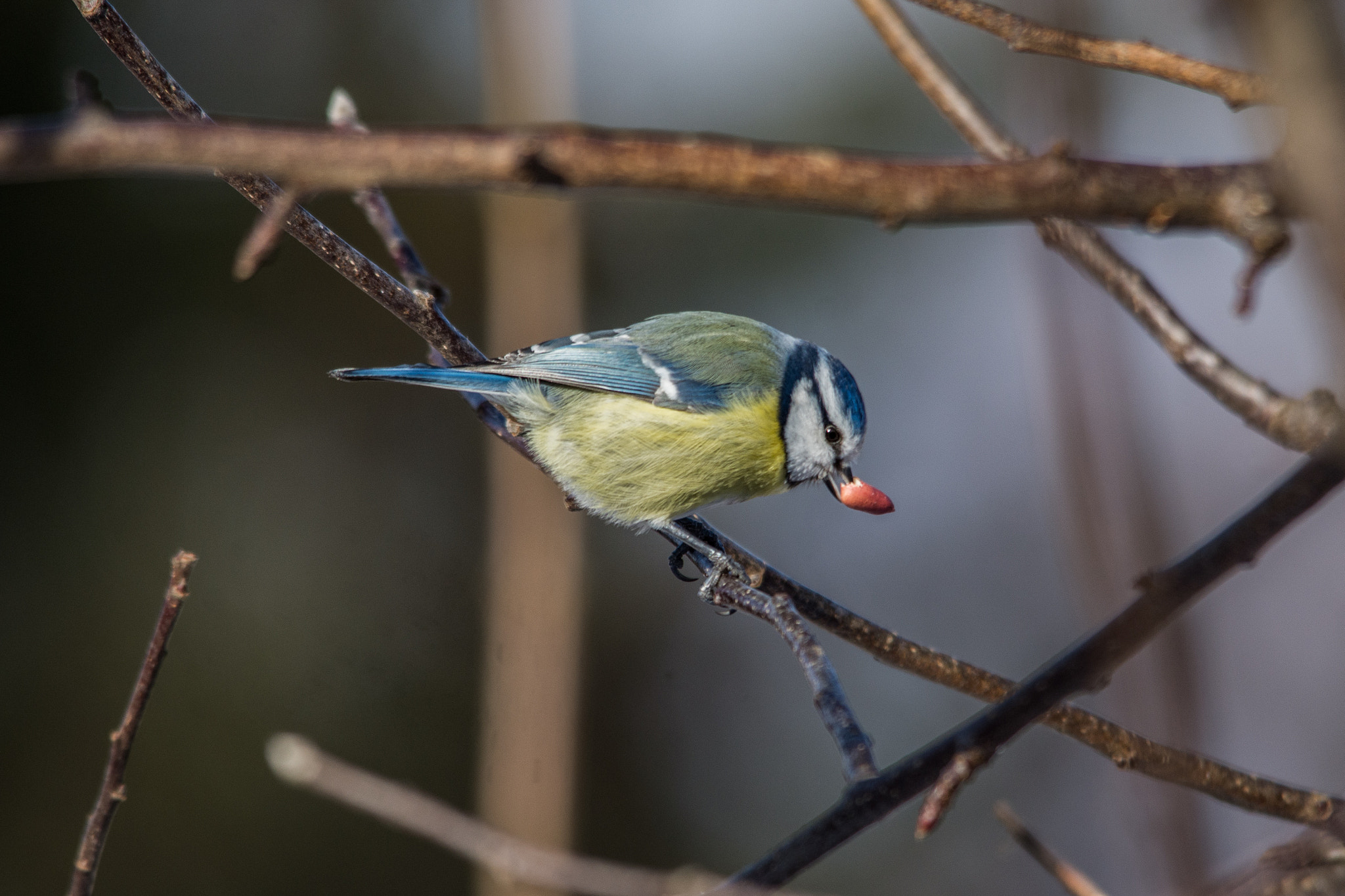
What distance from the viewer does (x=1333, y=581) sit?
11.7 feet

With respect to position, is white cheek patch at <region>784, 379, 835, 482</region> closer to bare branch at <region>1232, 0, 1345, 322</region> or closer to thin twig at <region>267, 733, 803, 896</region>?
thin twig at <region>267, 733, 803, 896</region>

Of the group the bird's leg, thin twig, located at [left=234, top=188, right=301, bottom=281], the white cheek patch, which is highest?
the white cheek patch

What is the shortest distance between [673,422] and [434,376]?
1.86ft

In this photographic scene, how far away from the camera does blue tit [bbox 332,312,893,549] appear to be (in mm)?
2186

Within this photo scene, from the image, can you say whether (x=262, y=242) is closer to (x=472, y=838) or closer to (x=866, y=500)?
(x=472, y=838)

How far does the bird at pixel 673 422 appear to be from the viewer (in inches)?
86.0

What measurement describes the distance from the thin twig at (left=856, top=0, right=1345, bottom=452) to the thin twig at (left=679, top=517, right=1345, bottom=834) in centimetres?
28

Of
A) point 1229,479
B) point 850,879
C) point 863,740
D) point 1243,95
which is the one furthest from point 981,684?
point 850,879

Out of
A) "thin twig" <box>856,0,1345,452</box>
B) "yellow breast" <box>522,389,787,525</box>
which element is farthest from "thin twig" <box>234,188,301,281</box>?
"yellow breast" <box>522,389,787,525</box>

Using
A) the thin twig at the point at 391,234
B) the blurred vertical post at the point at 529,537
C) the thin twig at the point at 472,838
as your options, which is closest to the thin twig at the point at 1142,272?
the thin twig at the point at 472,838

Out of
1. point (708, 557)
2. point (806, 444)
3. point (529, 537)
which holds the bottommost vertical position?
point (708, 557)

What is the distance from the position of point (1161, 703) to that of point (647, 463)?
1.53 m

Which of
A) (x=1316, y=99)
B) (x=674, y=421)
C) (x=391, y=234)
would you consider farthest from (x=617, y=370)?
(x=1316, y=99)

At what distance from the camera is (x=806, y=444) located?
2.30 meters
